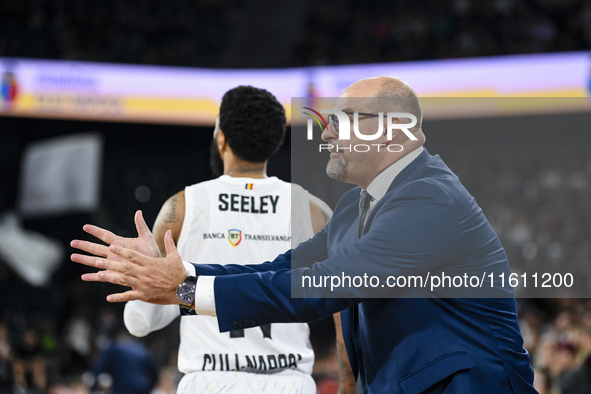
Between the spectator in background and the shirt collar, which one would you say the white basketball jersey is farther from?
the spectator in background

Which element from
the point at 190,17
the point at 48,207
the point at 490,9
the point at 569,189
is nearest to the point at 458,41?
the point at 490,9

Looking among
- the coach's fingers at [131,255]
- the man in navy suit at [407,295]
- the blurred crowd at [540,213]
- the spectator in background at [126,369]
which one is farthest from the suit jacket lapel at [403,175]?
the blurred crowd at [540,213]

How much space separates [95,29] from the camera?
48.3ft

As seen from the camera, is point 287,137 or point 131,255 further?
point 287,137

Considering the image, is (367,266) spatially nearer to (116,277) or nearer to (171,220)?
(116,277)

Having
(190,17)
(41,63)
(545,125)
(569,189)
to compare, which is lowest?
(569,189)

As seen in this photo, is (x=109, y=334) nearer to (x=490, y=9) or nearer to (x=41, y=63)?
(x=41, y=63)

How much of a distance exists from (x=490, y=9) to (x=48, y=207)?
10.5 m

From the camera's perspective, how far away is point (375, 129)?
224 cm

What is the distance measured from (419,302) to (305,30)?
46.3 feet

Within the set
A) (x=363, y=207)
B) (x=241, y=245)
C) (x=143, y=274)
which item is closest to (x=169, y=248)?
(x=143, y=274)

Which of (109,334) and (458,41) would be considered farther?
(458,41)

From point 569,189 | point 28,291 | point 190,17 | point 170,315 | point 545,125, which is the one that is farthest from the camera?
point 190,17

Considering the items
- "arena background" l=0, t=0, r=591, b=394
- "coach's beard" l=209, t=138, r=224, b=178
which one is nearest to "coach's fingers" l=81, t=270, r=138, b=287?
"coach's beard" l=209, t=138, r=224, b=178
